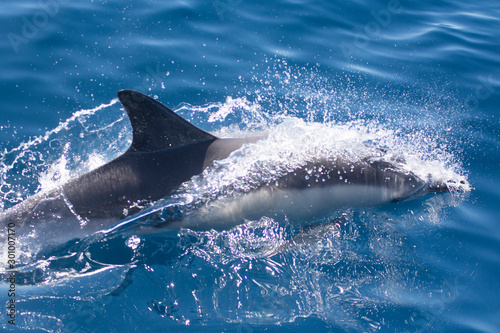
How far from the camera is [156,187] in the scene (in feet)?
16.3

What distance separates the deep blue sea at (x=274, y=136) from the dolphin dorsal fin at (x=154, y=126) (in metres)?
0.57

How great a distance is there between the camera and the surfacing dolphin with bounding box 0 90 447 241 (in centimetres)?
488

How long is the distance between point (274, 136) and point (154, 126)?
1.63m

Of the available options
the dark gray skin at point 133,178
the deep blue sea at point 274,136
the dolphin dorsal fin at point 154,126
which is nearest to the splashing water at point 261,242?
the deep blue sea at point 274,136

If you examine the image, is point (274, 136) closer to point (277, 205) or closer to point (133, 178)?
point (277, 205)

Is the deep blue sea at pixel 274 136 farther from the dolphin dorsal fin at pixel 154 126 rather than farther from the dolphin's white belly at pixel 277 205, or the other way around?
the dolphin dorsal fin at pixel 154 126

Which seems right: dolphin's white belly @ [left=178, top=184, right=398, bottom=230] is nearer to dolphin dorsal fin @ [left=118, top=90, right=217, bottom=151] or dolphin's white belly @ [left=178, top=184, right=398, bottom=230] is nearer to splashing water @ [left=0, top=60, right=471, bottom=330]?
splashing water @ [left=0, top=60, right=471, bottom=330]

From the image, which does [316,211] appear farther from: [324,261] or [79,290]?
[79,290]

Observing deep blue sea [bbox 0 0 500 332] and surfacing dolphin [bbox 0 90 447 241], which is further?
surfacing dolphin [bbox 0 90 447 241]

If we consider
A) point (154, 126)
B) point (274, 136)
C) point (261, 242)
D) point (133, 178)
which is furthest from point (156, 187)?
point (274, 136)

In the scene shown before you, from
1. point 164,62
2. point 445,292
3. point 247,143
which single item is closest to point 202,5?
point 164,62

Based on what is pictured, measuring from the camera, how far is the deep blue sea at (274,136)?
4527 millimetres

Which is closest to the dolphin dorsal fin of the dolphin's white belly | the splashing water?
the splashing water

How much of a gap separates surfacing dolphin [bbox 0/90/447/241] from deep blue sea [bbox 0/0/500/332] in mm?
190
